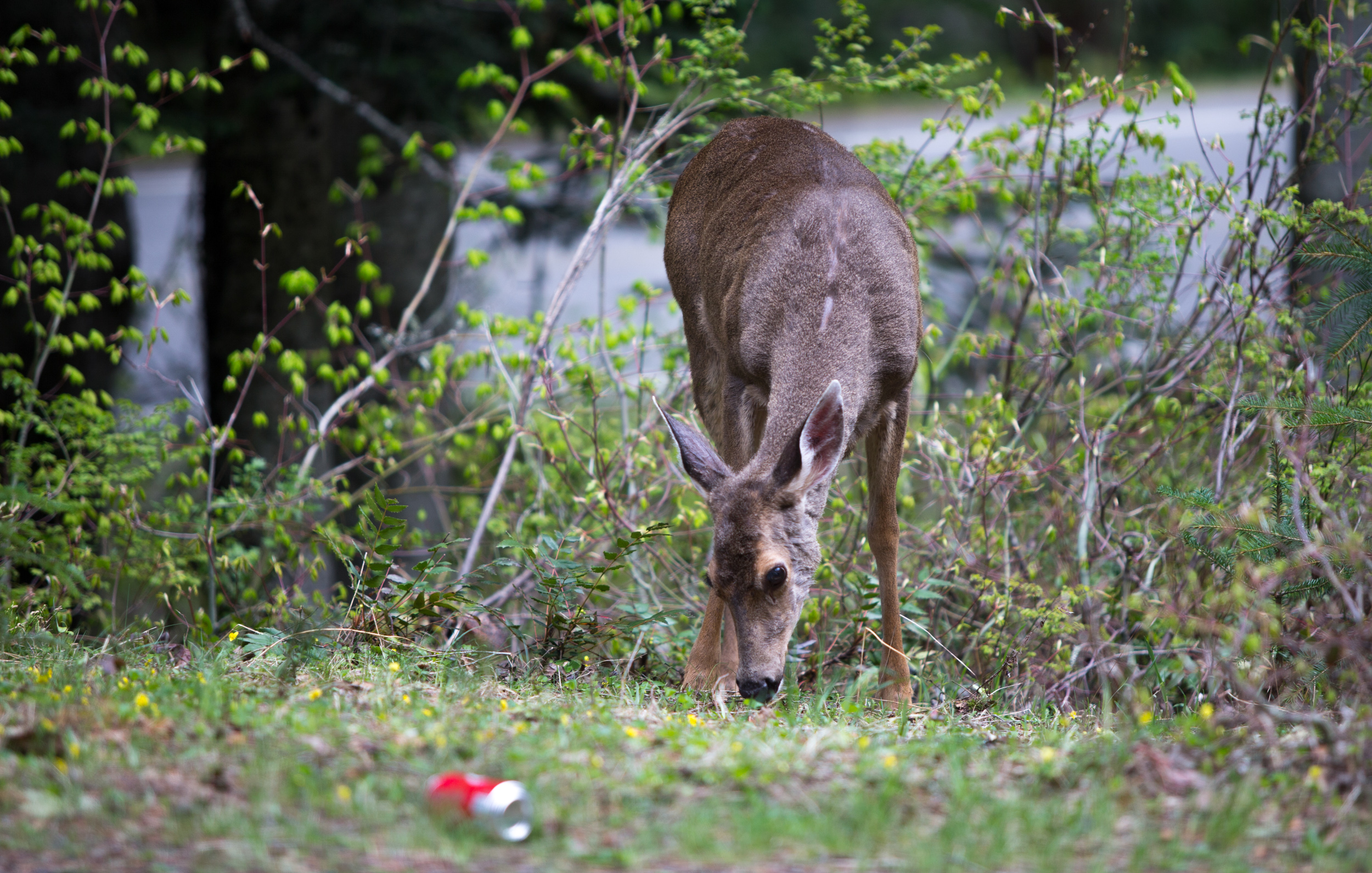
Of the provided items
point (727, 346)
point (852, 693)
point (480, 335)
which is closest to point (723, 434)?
point (727, 346)

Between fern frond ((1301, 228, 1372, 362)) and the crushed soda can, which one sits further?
fern frond ((1301, 228, 1372, 362))

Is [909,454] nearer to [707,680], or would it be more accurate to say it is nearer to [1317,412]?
[707,680]

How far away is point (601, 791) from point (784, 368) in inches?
92.5

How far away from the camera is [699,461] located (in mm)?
4852

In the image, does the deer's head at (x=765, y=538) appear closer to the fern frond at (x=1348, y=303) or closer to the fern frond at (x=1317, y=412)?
the fern frond at (x=1317, y=412)

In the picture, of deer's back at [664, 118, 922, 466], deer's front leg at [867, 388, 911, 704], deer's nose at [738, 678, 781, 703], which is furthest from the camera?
deer's front leg at [867, 388, 911, 704]

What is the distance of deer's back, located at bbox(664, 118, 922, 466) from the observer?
197 inches

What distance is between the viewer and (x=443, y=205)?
10.3 metres

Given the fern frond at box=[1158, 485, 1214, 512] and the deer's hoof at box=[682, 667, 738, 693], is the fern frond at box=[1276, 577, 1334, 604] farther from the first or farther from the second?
the deer's hoof at box=[682, 667, 738, 693]

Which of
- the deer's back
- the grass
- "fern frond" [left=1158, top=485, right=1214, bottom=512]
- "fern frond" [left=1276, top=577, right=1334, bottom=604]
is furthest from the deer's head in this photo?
"fern frond" [left=1276, top=577, right=1334, bottom=604]

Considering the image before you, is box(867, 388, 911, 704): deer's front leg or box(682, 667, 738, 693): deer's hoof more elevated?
box(867, 388, 911, 704): deer's front leg

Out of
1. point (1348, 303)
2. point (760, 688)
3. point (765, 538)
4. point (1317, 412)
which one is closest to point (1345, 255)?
point (1348, 303)

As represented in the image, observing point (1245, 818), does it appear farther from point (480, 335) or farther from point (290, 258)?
point (290, 258)

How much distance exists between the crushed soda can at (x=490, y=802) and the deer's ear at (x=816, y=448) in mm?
2056
